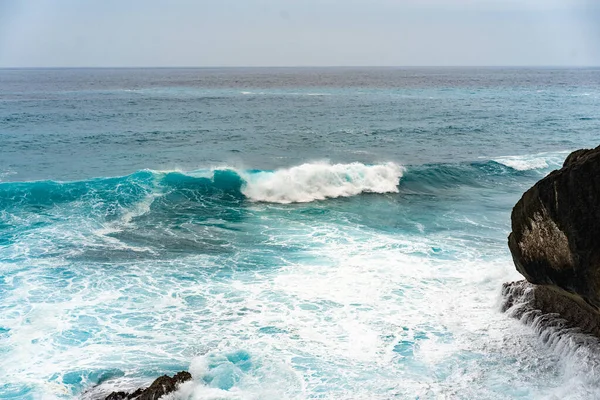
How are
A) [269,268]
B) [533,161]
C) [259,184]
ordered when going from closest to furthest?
[269,268] → [259,184] → [533,161]

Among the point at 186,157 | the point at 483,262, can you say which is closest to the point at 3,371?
the point at 483,262

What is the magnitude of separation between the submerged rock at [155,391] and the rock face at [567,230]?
684cm

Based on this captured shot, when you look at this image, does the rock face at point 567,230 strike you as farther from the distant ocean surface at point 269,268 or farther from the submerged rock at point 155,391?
the submerged rock at point 155,391

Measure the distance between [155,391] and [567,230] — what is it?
736 cm

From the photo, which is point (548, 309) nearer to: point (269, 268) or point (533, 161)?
point (269, 268)

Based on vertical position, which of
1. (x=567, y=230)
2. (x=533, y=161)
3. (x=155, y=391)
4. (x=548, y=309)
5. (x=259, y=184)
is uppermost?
(x=567, y=230)

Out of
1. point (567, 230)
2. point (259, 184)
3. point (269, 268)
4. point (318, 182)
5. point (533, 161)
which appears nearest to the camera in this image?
point (567, 230)

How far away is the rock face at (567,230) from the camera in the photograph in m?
8.45

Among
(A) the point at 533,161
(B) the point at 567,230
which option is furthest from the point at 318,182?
(B) the point at 567,230

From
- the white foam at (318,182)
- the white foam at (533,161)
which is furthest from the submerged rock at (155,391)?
the white foam at (533,161)

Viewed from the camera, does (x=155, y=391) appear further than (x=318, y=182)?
No

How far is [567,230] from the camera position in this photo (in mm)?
8820

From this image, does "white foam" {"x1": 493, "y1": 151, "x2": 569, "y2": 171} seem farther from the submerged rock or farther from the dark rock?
the submerged rock

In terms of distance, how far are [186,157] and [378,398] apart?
23.3 m
